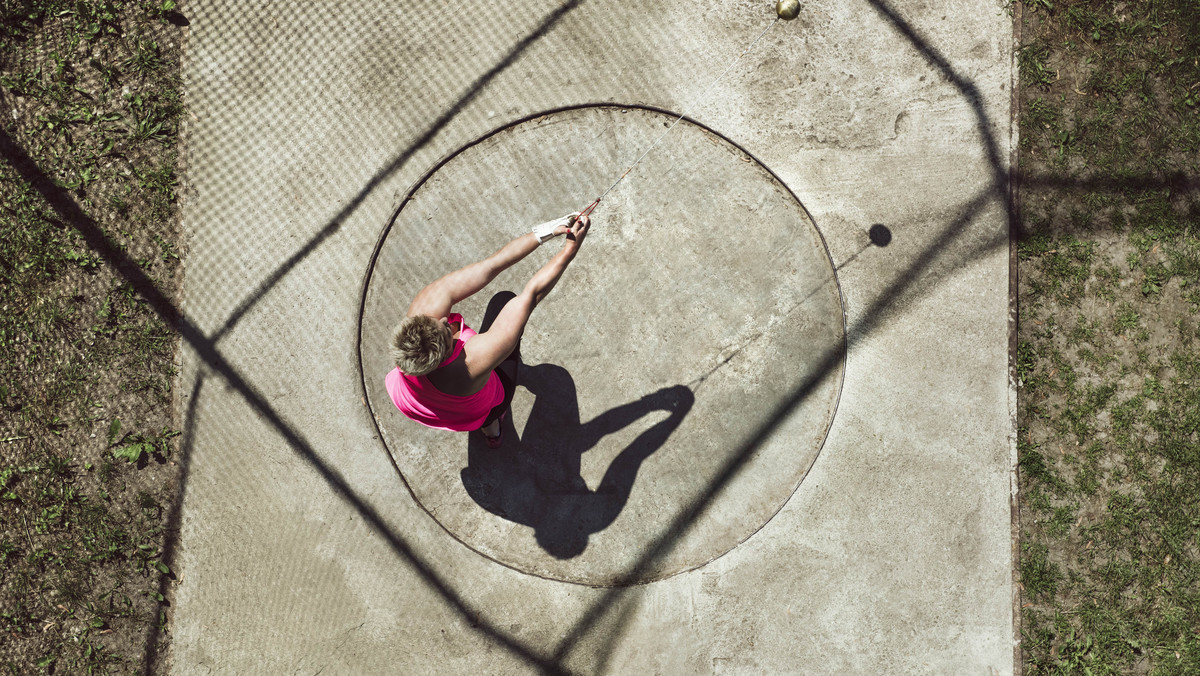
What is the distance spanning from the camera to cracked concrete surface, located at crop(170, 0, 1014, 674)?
421 cm

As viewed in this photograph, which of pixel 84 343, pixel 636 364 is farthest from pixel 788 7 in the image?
pixel 84 343

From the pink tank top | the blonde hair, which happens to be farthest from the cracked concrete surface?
the blonde hair

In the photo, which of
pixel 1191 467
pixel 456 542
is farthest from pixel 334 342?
pixel 1191 467

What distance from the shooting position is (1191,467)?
4.25m

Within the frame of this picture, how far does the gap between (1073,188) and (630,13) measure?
3.03 metres

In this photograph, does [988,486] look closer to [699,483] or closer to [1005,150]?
[699,483]

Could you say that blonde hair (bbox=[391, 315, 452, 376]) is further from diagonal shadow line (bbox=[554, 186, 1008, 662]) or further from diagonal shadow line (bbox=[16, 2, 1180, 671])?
diagonal shadow line (bbox=[554, 186, 1008, 662])

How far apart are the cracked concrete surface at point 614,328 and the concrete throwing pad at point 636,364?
4 cm

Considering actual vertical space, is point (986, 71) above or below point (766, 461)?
above

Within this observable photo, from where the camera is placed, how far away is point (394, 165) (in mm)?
4387

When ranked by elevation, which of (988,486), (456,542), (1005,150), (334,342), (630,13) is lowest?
(988,486)

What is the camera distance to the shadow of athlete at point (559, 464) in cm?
427

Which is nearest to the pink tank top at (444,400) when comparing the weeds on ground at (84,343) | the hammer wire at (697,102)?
the hammer wire at (697,102)

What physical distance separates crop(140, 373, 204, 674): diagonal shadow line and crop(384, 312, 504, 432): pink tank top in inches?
58.8
